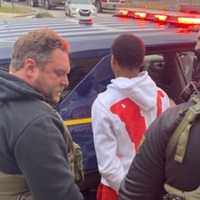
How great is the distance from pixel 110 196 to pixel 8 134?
1.17 m

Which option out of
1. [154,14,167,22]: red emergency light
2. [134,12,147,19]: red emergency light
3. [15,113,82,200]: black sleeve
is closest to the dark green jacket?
[15,113,82,200]: black sleeve

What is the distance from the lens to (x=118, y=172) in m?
3.17

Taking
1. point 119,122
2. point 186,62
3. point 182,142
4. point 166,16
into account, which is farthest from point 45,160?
point 166,16

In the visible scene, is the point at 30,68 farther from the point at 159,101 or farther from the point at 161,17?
the point at 161,17

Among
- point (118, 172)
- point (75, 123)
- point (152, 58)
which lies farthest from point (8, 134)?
point (152, 58)

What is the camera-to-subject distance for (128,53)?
3219mm

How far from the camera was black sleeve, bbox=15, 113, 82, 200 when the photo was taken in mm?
2250

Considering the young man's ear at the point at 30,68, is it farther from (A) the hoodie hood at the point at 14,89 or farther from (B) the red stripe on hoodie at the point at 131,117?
(B) the red stripe on hoodie at the point at 131,117

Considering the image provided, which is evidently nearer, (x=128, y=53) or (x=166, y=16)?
(x=128, y=53)

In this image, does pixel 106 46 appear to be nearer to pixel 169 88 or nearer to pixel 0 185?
pixel 169 88

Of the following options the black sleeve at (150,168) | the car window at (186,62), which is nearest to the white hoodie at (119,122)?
the car window at (186,62)

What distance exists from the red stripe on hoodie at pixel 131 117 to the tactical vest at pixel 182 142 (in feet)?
4.30

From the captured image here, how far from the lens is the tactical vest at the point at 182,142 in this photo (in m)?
1.78

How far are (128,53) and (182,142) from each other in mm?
1491
